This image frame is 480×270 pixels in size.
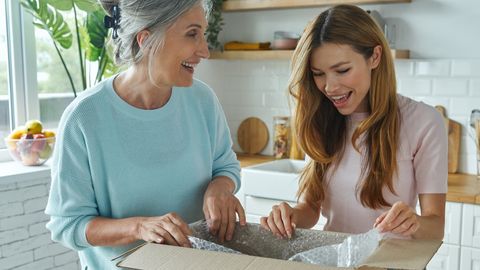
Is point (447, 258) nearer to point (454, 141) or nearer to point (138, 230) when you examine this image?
point (454, 141)

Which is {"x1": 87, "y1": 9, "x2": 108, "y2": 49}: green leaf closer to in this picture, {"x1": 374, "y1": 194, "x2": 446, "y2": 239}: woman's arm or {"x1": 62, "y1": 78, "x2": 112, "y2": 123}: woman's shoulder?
{"x1": 62, "y1": 78, "x2": 112, "y2": 123}: woman's shoulder

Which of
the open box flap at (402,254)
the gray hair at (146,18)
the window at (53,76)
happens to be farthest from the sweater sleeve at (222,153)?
the window at (53,76)

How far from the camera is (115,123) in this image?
4.66ft

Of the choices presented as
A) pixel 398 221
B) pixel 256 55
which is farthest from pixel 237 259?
pixel 256 55

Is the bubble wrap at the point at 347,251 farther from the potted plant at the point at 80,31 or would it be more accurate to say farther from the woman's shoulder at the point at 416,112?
the potted plant at the point at 80,31

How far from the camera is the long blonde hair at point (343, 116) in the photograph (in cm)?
156

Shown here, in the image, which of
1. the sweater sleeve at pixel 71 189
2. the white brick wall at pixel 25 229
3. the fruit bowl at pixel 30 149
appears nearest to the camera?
the sweater sleeve at pixel 71 189

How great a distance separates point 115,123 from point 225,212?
1.15 ft

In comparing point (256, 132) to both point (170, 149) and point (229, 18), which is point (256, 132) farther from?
point (170, 149)

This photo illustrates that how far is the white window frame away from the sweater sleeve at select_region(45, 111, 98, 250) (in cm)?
190

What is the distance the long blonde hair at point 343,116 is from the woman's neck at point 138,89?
0.41 meters

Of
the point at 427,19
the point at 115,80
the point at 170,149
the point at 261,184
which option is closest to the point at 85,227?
the point at 170,149

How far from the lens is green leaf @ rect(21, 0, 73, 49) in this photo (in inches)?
117

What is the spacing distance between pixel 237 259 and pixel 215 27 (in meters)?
2.92
